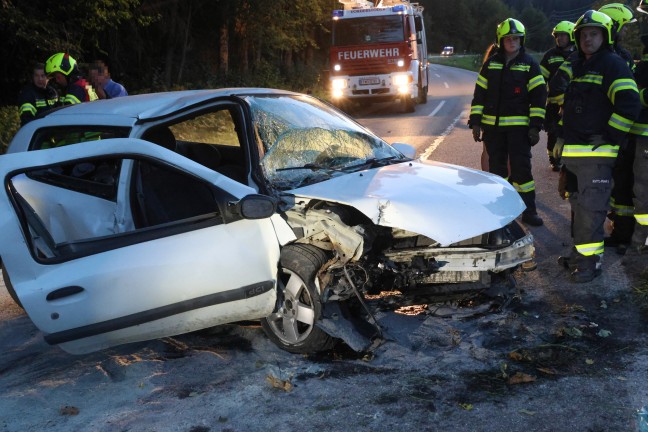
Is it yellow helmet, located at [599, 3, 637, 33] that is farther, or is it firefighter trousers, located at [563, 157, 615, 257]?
yellow helmet, located at [599, 3, 637, 33]

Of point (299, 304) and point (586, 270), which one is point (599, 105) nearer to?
point (586, 270)

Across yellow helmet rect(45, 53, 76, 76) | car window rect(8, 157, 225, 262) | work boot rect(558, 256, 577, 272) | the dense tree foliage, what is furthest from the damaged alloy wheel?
the dense tree foliage

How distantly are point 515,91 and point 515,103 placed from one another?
0.37ft

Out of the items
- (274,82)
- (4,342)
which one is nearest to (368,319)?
(4,342)

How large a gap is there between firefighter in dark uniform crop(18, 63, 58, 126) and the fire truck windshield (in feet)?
35.9

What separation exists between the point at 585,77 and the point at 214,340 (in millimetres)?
3342

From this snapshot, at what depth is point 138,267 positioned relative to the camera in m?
3.64

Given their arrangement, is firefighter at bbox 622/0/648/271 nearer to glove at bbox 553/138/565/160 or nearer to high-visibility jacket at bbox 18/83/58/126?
glove at bbox 553/138/565/160

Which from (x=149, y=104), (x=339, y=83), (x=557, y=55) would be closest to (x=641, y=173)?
(x=557, y=55)

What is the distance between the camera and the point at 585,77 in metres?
5.16

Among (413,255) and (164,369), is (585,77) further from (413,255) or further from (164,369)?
(164,369)

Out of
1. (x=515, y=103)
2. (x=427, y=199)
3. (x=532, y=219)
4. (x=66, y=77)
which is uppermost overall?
(x=66, y=77)

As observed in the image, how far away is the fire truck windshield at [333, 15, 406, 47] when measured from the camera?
1716cm

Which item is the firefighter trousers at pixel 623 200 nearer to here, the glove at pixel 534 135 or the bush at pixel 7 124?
the glove at pixel 534 135
